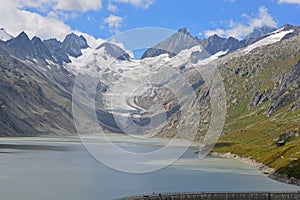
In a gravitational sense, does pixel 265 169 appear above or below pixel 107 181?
above

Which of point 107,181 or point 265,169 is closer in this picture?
point 107,181

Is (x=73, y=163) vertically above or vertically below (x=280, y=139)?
below

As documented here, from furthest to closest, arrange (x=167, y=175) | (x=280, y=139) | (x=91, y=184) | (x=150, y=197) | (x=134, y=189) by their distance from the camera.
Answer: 1. (x=280, y=139)
2. (x=167, y=175)
3. (x=91, y=184)
4. (x=134, y=189)
5. (x=150, y=197)

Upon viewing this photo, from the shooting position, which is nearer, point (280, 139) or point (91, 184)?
point (91, 184)

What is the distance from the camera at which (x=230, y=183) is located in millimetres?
107312

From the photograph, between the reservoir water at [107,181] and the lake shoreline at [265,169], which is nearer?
the reservoir water at [107,181]

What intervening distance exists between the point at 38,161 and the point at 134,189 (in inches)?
2808

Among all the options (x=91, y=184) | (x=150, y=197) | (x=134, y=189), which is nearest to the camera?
(x=150, y=197)

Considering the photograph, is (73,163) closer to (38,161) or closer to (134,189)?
(38,161)

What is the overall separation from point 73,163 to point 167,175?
137ft

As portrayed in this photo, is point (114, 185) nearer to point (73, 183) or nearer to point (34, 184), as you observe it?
point (73, 183)

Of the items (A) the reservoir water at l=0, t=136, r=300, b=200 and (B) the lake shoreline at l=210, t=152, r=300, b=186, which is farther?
(B) the lake shoreline at l=210, t=152, r=300, b=186

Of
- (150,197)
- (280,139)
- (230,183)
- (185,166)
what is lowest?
(150,197)

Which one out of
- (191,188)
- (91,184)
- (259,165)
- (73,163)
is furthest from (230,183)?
(73,163)
